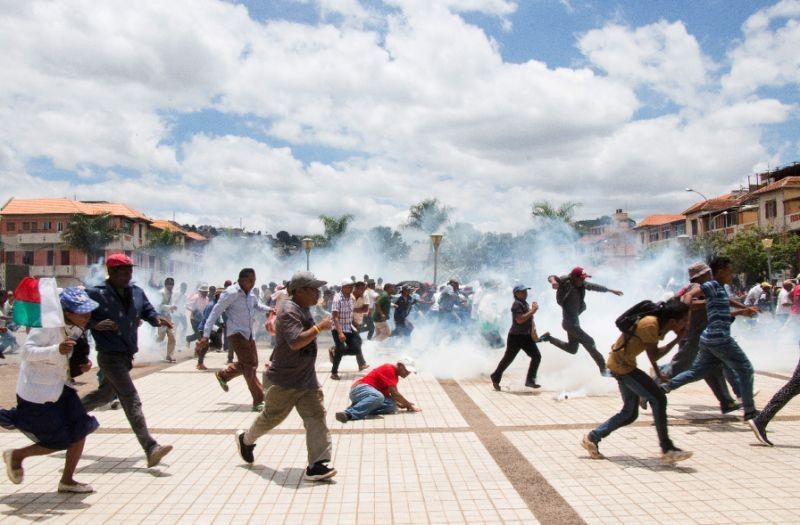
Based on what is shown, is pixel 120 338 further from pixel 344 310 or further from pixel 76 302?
pixel 344 310

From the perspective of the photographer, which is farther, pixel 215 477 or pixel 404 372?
pixel 404 372

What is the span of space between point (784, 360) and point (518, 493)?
9.88 metres

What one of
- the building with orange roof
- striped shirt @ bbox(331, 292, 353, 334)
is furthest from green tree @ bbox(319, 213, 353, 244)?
striped shirt @ bbox(331, 292, 353, 334)

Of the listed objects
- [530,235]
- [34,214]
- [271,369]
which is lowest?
[271,369]

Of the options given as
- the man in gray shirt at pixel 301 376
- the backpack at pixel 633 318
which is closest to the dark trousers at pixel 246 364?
the man in gray shirt at pixel 301 376

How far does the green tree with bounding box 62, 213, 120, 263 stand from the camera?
63844 mm

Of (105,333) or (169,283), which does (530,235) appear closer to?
(169,283)

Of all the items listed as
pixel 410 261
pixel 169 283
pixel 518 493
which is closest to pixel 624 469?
pixel 518 493

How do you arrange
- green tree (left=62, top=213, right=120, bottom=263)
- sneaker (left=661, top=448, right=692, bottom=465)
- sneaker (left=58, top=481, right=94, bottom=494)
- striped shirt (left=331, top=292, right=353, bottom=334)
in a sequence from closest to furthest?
sneaker (left=58, top=481, right=94, bottom=494), sneaker (left=661, top=448, right=692, bottom=465), striped shirt (left=331, top=292, right=353, bottom=334), green tree (left=62, top=213, right=120, bottom=263)

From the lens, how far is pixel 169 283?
14227mm

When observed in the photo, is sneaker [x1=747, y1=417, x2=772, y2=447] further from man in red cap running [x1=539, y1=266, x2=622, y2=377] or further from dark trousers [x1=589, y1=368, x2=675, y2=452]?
man in red cap running [x1=539, y1=266, x2=622, y2=377]

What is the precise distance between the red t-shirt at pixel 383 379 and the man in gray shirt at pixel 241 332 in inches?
48.8

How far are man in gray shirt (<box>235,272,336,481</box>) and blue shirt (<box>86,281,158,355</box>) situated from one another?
126 centimetres

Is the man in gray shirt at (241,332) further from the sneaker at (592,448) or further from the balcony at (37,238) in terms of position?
the balcony at (37,238)
